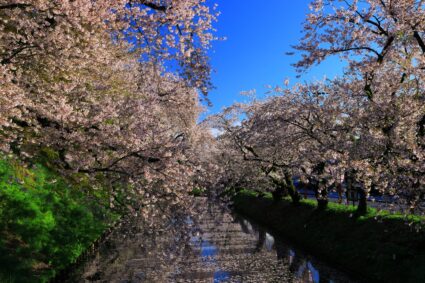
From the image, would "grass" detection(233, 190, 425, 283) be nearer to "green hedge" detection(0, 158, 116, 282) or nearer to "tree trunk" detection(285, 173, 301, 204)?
"tree trunk" detection(285, 173, 301, 204)

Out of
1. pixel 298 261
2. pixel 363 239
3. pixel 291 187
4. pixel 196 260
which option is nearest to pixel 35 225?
pixel 196 260

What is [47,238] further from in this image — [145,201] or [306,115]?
[306,115]

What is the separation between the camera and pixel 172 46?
1098 cm

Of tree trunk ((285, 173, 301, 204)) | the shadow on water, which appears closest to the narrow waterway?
the shadow on water

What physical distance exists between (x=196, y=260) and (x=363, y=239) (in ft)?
29.1

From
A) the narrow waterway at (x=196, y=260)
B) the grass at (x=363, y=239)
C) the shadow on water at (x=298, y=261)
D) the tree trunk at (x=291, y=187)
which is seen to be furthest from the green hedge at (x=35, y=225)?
the tree trunk at (x=291, y=187)

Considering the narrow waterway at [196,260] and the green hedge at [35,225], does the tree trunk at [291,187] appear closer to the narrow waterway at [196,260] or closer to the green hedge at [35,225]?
the narrow waterway at [196,260]

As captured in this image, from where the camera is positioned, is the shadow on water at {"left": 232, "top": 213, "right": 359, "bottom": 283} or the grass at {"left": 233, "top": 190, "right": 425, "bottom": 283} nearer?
the grass at {"left": 233, "top": 190, "right": 425, "bottom": 283}

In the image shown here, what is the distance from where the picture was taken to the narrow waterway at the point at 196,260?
13605mm

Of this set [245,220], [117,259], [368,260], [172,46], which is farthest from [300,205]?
[172,46]

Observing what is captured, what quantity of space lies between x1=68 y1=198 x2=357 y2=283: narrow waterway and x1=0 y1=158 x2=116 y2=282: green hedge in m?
2.01

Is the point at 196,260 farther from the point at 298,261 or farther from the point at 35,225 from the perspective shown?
the point at 35,225

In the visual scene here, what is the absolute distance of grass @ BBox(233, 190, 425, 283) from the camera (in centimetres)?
1653

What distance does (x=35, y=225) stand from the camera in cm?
1484
